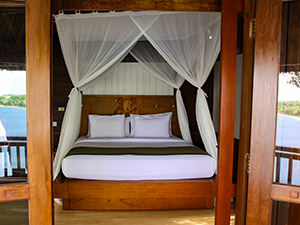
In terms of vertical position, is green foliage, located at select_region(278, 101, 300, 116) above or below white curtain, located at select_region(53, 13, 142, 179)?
below

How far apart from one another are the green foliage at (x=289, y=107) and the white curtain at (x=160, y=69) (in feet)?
8.97

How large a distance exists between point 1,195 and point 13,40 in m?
1.00

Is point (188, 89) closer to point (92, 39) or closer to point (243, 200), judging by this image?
point (92, 39)

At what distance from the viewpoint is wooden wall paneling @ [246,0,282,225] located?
1.46 metres

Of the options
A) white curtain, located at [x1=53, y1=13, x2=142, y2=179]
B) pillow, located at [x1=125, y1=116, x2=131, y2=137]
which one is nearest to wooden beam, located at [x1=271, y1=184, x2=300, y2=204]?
white curtain, located at [x1=53, y1=13, x2=142, y2=179]

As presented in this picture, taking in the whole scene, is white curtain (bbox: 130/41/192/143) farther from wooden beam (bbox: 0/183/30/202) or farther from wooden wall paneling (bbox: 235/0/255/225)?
wooden beam (bbox: 0/183/30/202)

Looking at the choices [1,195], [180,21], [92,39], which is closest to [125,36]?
[92,39]

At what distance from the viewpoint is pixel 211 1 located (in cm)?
203

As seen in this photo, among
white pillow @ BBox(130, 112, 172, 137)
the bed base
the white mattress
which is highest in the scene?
white pillow @ BBox(130, 112, 172, 137)

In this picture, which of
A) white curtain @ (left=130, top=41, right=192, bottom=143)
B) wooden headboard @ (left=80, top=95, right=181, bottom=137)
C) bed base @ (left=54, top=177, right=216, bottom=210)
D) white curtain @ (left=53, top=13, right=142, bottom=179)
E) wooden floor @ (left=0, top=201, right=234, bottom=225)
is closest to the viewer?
wooden floor @ (left=0, top=201, right=234, bottom=225)

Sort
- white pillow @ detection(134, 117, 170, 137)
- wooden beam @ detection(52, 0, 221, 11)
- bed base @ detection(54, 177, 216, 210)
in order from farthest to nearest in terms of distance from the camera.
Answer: white pillow @ detection(134, 117, 170, 137)
bed base @ detection(54, 177, 216, 210)
wooden beam @ detection(52, 0, 221, 11)

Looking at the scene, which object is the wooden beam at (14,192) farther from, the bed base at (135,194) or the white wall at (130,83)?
the white wall at (130,83)

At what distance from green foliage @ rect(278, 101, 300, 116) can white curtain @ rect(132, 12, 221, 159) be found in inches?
63.0

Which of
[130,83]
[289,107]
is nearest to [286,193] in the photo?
[289,107]
